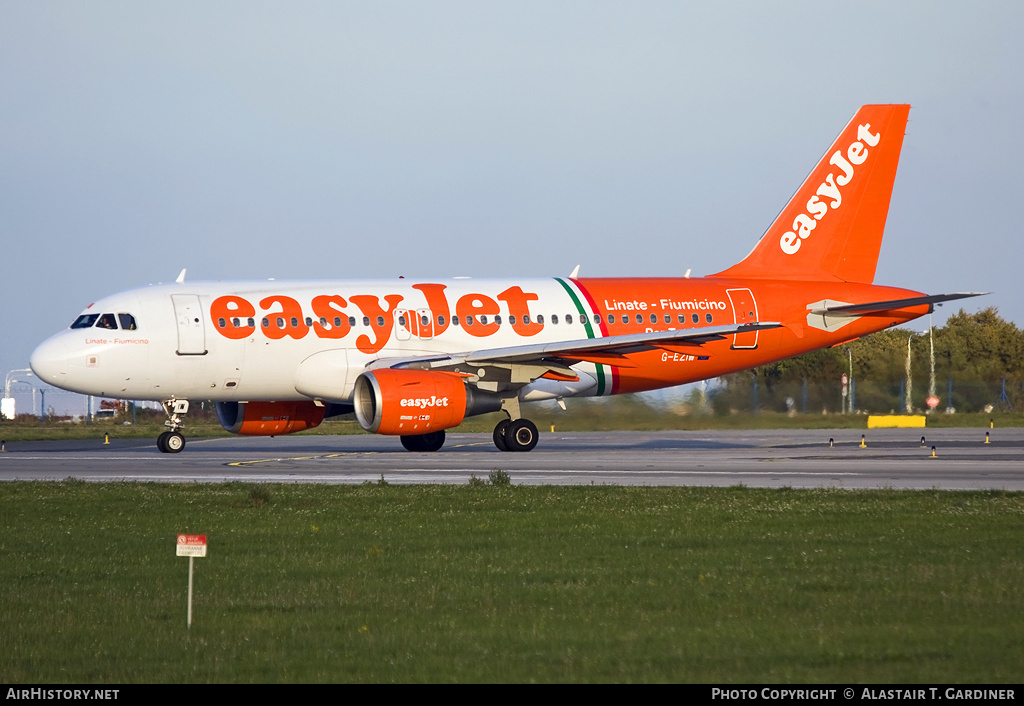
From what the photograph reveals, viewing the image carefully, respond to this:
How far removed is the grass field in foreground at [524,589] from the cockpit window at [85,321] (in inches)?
459

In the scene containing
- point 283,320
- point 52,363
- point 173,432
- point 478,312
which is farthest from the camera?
point 478,312

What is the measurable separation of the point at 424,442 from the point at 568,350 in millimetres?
5331

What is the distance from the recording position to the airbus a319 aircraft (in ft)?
86.3

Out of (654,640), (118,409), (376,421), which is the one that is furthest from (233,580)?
(118,409)

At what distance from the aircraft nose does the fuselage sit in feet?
0.07

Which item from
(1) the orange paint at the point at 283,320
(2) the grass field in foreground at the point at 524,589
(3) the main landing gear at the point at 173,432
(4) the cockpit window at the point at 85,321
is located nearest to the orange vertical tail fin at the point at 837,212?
(1) the orange paint at the point at 283,320

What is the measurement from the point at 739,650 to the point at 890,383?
3335cm

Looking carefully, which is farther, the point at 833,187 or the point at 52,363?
the point at 833,187

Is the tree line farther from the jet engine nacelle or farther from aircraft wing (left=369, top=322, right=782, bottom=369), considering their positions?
the jet engine nacelle

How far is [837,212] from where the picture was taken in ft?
102

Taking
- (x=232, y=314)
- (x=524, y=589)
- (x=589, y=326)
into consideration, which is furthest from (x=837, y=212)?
(x=524, y=589)

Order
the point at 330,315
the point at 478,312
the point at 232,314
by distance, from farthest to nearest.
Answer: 1. the point at 478,312
2. the point at 330,315
3. the point at 232,314

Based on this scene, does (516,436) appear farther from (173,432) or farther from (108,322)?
(108,322)

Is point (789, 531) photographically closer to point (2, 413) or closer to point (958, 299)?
point (958, 299)
